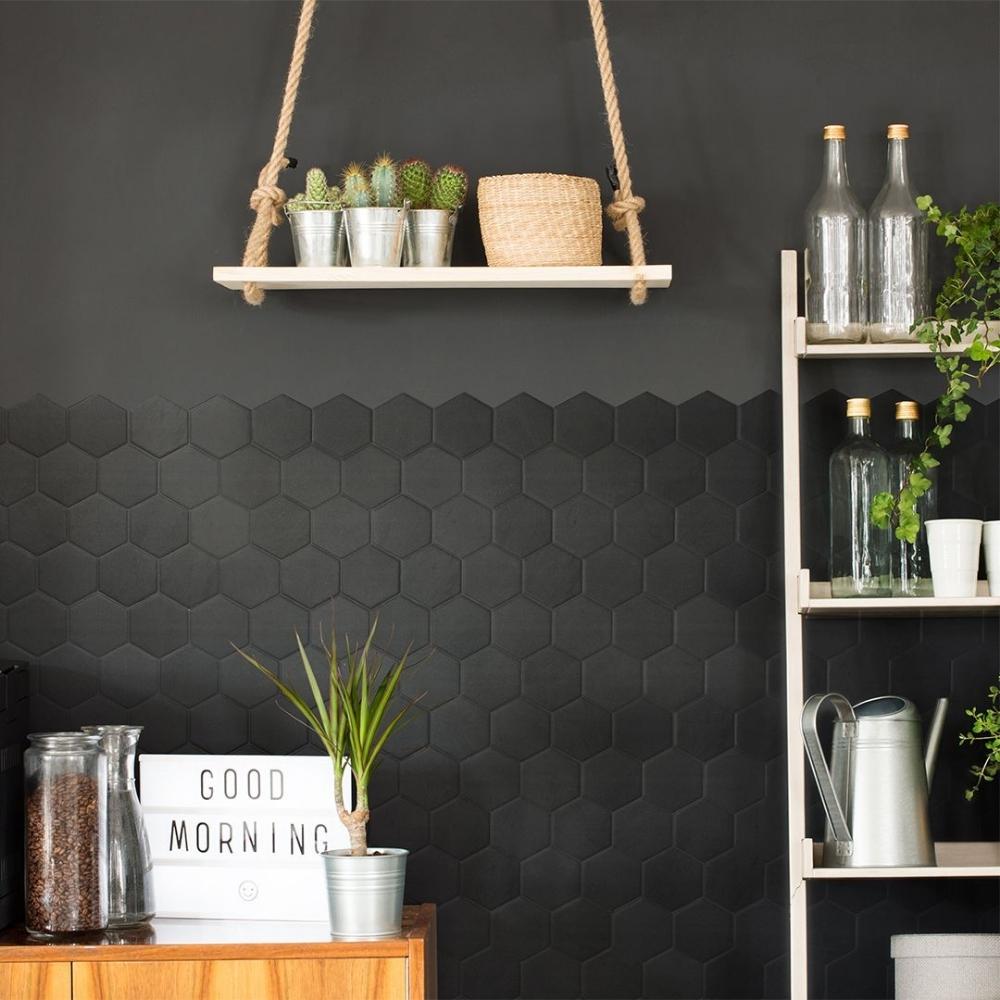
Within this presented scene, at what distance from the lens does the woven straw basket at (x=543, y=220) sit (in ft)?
7.44

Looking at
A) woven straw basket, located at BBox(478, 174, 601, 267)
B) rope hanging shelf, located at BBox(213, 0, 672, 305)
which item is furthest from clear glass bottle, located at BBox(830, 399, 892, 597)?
woven straw basket, located at BBox(478, 174, 601, 267)

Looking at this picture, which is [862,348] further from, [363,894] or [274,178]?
[363,894]

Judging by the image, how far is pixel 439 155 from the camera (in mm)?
2457

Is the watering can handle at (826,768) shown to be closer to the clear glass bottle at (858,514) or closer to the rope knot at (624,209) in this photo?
the clear glass bottle at (858,514)

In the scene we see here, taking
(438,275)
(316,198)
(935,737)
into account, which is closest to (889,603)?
(935,737)

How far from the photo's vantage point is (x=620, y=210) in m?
2.31

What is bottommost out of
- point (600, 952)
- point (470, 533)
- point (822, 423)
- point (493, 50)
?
point (600, 952)

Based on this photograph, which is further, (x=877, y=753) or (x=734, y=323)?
(x=734, y=323)

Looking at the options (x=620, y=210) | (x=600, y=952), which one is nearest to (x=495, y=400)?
(x=620, y=210)

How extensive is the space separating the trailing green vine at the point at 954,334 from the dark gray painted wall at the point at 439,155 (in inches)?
7.2

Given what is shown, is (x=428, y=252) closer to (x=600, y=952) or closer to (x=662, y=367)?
(x=662, y=367)


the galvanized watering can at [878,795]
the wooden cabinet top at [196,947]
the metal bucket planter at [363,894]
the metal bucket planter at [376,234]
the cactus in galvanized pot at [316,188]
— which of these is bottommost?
the wooden cabinet top at [196,947]

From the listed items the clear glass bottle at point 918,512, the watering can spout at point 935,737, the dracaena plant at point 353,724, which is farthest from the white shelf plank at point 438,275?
the watering can spout at point 935,737

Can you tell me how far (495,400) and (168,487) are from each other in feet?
1.90
